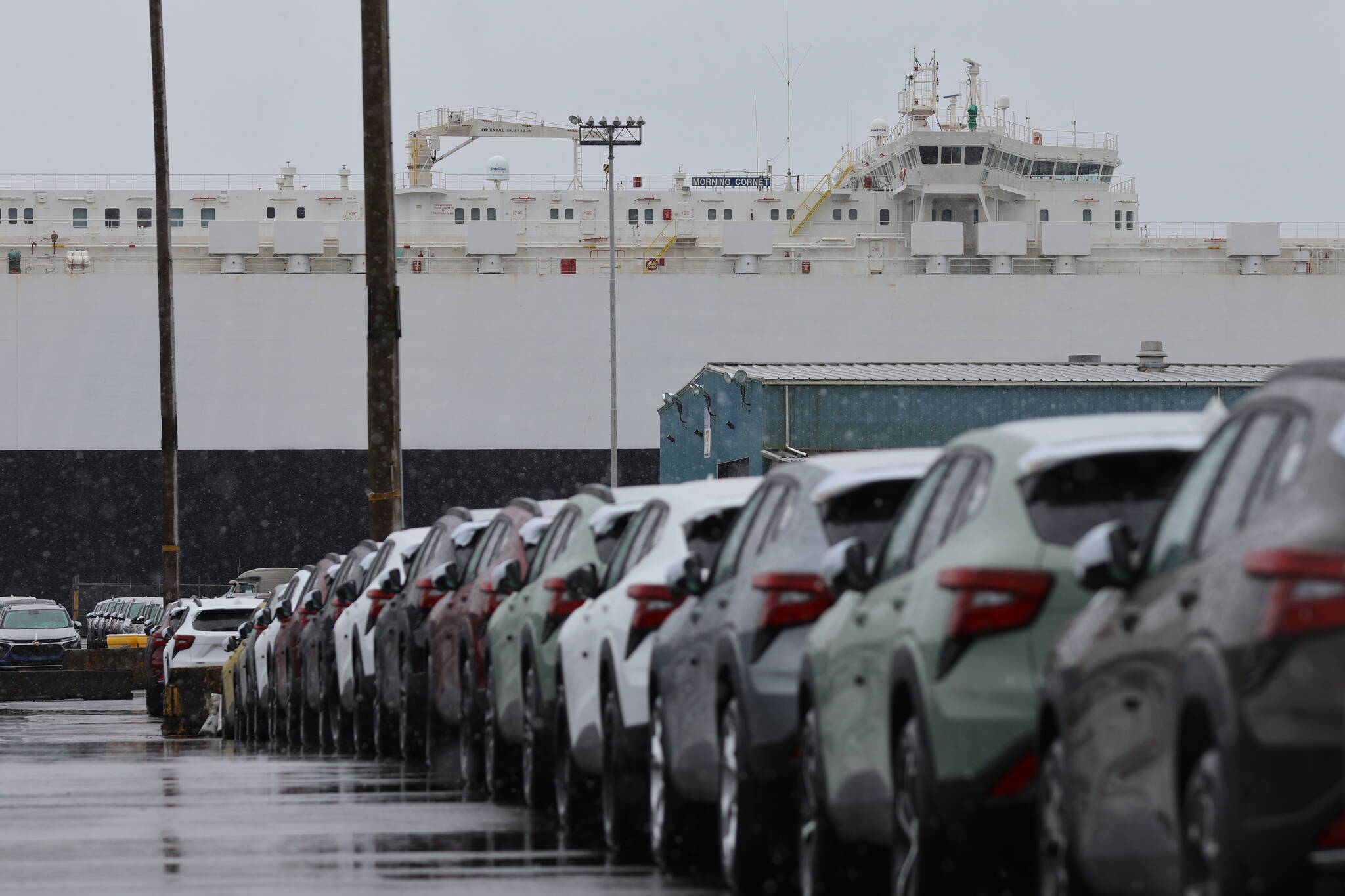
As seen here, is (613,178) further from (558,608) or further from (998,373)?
(558,608)

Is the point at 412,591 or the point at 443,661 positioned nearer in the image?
the point at 443,661

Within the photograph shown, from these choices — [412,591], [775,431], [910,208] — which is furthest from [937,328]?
[412,591]

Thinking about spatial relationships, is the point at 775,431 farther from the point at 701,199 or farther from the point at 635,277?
the point at 701,199

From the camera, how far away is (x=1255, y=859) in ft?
12.5

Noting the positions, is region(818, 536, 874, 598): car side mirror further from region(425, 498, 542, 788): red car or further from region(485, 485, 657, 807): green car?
region(425, 498, 542, 788): red car

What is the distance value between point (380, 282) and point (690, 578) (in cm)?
1406

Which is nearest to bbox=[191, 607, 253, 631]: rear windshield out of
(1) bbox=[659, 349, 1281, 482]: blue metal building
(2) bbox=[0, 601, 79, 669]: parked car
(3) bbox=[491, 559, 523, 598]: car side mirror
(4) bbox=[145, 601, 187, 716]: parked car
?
(4) bbox=[145, 601, 187, 716]: parked car

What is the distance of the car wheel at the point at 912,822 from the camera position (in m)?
5.70

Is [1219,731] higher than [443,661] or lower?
higher

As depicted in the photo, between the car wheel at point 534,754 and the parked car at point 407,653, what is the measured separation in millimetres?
2782

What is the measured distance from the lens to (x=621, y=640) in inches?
361

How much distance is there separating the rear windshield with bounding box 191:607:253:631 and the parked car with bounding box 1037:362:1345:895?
74.1ft

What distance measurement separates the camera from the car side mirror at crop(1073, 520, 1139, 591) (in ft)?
15.6

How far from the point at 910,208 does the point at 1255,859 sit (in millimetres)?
81837
